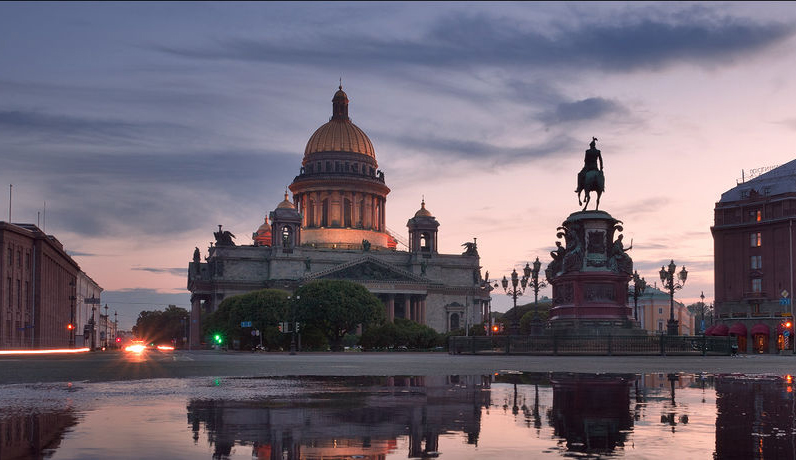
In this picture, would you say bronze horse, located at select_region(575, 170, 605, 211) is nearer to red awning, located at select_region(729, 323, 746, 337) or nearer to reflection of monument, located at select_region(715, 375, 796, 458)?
reflection of monument, located at select_region(715, 375, 796, 458)

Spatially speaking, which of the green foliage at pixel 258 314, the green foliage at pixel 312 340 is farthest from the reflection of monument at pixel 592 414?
the green foliage at pixel 258 314

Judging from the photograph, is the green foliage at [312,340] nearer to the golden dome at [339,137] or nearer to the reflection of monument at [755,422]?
the reflection of monument at [755,422]

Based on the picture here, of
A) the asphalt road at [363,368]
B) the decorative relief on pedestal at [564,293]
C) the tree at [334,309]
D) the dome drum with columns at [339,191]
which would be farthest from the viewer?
the dome drum with columns at [339,191]

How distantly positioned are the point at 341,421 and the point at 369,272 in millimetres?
140048

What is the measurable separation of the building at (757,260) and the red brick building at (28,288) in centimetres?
6727

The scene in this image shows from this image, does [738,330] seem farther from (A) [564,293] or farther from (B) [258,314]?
(A) [564,293]

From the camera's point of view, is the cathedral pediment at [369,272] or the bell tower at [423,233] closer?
the cathedral pediment at [369,272]

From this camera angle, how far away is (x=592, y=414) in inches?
540

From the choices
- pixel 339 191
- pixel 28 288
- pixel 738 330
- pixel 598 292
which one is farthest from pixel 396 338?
pixel 339 191

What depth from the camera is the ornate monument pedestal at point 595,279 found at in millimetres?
49688

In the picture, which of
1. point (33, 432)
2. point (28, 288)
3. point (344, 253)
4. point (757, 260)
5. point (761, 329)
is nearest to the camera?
point (33, 432)

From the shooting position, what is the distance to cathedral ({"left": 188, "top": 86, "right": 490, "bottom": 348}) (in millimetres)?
154000

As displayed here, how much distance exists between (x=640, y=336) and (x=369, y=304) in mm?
53472

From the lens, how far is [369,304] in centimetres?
10025
